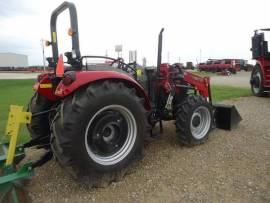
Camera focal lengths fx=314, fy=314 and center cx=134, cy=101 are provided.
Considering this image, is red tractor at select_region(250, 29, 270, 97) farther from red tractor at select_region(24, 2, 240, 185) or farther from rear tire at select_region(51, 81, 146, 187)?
rear tire at select_region(51, 81, 146, 187)

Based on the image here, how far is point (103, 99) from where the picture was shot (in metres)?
3.34

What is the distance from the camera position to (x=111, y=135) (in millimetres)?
3693

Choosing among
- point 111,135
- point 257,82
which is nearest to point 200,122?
point 111,135

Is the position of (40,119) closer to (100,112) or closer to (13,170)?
(13,170)

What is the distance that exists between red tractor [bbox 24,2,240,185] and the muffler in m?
0.79

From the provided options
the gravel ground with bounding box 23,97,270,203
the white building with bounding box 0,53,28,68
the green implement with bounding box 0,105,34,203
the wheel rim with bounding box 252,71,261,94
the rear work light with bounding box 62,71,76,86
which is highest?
the white building with bounding box 0,53,28,68

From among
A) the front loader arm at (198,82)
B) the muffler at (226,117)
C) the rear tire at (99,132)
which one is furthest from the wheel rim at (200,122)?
the rear tire at (99,132)

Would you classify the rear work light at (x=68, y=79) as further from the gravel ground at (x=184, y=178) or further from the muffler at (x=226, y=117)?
the muffler at (x=226, y=117)

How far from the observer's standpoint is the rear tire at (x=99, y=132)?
3135mm

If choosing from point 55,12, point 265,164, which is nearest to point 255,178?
point 265,164

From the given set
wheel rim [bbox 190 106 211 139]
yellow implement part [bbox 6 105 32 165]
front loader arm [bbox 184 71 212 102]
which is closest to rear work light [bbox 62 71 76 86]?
yellow implement part [bbox 6 105 32 165]

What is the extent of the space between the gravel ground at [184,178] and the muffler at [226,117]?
590mm

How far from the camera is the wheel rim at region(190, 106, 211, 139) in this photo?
475 cm

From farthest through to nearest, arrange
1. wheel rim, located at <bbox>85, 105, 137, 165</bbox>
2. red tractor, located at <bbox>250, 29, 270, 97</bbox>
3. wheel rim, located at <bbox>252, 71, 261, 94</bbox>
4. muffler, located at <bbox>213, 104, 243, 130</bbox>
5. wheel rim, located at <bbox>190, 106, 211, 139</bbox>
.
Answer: wheel rim, located at <bbox>252, 71, 261, 94</bbox> < red tractor, located at <bbox>250, 29, 270, 97</bbox> < muffler, located at <bbox>213, 104, 243, 130</bbox> < wheel rim, located at <bbox>190, 106, 211, 139</bbox> < wheel rim, located at <bbox>85, 105, 137, 165</bbox>
